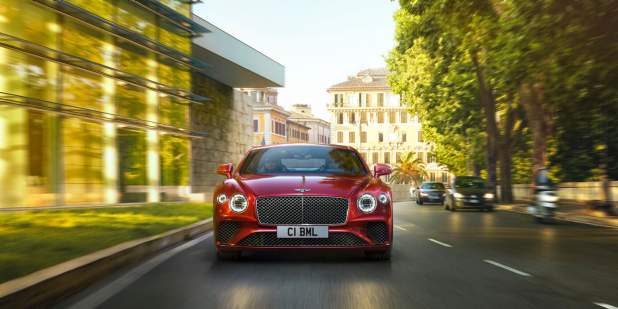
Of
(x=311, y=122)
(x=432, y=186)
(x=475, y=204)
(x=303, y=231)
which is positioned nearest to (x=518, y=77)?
(x=475, y=204)

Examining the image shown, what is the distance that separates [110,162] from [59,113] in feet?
11.4

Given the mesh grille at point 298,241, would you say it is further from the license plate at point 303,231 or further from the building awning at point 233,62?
the building awning at point 233,62

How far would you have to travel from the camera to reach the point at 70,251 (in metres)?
8.92

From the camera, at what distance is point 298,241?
8.62m

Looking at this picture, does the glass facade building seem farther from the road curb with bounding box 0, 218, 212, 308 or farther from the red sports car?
the red sports car

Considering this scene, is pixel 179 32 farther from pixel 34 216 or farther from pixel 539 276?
pixel 539 276

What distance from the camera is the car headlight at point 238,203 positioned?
342 inches

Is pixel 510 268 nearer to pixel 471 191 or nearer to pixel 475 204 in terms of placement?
pixel 475 204

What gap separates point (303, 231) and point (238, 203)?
2.74 ft

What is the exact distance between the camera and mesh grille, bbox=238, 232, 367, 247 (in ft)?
28.2

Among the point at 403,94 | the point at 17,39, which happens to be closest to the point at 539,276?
the point at 17,39

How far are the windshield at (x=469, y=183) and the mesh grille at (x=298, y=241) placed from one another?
23.6 m

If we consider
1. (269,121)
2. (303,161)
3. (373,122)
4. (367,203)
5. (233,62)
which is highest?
(373,122)

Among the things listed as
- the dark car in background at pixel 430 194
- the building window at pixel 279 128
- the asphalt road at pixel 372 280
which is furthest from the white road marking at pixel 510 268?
the building window at pixel 279 128
